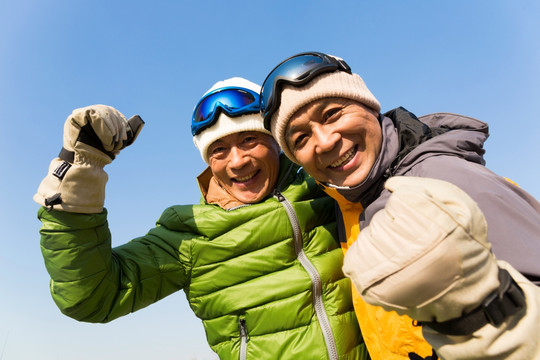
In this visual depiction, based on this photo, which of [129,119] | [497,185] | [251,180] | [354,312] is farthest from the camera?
[251,180]

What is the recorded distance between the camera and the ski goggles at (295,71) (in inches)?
109

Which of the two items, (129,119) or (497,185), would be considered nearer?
(497,185)

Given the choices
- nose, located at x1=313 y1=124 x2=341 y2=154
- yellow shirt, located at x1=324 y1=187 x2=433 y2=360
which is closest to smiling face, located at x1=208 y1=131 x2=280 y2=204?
yellow shirt, located at x1=324 y1=187 x2=433 y2=360

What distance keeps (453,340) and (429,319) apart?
0.11 m

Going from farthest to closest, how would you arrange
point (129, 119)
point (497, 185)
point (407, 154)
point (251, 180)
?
point (251, 180) < point (129, 119) < point (407, 154) < point (497, 185)

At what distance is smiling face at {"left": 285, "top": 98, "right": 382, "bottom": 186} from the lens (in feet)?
8.41

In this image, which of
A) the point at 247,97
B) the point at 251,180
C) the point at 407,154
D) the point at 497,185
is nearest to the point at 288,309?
the point at 251,180

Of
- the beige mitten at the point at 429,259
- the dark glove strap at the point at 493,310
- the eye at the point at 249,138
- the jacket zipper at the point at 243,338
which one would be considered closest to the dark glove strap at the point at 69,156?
the eye at the point at 249,138

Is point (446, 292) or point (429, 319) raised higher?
point (446, 292)

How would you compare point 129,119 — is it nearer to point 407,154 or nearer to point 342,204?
point 342,204

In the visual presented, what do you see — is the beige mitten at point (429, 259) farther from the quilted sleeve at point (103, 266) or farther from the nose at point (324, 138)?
the quilted sleeve at point (103, 266)

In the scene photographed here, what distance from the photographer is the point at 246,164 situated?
11.2 feet

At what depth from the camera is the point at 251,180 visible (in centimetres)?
348

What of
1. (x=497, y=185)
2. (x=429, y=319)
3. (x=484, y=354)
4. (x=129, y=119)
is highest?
(x=129, y=119)
